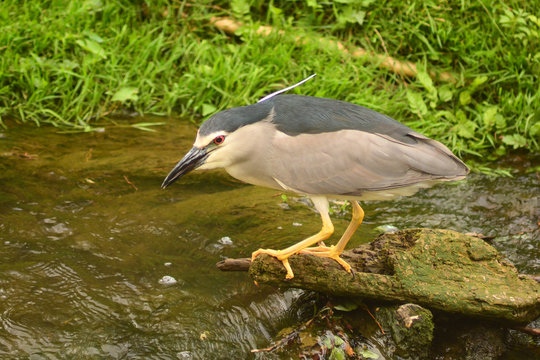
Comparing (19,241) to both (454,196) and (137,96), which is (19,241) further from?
(454,196)

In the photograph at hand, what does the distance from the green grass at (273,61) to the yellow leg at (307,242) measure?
2513mm

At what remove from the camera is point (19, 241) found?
3.73 meters

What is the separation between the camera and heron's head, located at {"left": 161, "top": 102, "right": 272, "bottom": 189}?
3104mm

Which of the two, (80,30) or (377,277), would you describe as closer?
(377,277)

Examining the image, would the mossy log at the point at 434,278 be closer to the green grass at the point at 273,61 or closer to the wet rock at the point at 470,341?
the wet rock at the point at 470,341

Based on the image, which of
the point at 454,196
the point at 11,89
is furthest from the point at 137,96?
the point at 454,196

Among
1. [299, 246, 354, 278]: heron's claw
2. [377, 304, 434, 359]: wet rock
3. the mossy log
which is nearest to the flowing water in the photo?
[299, 246, 354, 278]: heron's claw

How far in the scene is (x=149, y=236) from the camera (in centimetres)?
396

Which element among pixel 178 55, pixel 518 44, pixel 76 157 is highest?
pixel 518 44

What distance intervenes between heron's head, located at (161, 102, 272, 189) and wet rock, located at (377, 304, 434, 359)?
1.08 m

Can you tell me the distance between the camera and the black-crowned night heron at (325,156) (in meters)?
3.20

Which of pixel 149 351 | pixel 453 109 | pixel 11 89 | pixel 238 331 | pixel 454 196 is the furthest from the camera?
pixel 453 109

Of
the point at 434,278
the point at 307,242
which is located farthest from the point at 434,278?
the point at 307,242

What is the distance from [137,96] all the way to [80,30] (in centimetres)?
96
